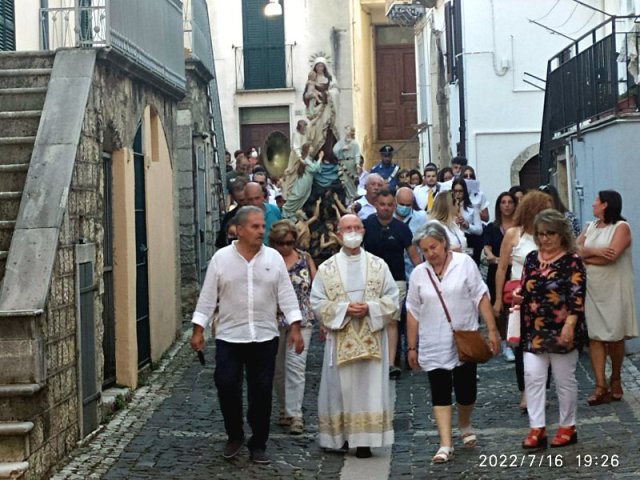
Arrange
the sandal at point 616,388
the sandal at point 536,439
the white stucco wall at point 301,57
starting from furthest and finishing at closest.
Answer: the white stucco wall at point 301,57, the sandal at point 616,388, the sandal at point 536,439

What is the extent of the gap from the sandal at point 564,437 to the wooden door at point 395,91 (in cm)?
3231

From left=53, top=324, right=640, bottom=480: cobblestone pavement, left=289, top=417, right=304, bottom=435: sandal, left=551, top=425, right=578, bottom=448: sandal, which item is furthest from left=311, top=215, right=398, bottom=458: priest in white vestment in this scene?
left=551, top=425, right=578, bottom=448: sandal

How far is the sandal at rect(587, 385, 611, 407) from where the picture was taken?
428 inches

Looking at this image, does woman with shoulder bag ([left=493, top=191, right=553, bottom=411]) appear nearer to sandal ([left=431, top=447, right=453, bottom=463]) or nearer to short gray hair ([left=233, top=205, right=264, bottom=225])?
sandal ([left=431, top=447, right=453, bottom=463])

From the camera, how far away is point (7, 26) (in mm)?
14484

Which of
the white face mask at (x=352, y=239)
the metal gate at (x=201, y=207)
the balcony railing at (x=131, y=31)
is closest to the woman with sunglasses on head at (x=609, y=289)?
the white face mask at (x=352, y=239)

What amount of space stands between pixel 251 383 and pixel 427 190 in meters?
10.00

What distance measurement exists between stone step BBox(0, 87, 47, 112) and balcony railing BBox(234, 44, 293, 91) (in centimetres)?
2635

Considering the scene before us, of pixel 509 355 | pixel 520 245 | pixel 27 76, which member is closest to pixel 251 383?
pixel 520 245

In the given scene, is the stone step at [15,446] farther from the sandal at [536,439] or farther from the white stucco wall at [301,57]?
the white stucco wall at [301,57]

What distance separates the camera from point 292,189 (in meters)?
20.8

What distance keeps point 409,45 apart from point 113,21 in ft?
102

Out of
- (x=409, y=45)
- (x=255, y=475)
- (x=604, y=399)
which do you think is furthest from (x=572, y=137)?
(x=409, y=45)

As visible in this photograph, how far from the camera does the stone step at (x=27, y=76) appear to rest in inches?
449
